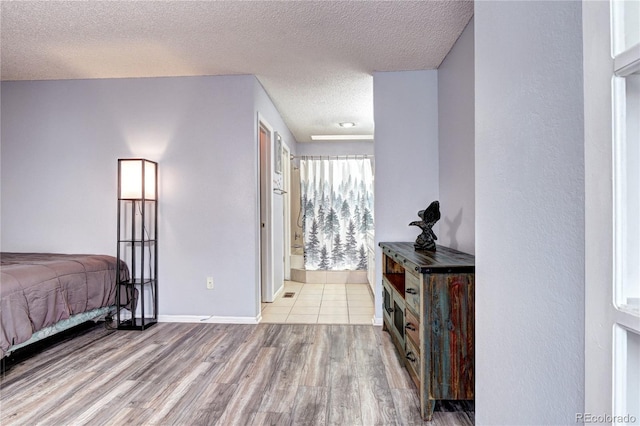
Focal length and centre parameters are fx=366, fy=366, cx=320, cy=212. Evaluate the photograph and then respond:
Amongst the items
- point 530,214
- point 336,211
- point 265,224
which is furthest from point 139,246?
point 530,214

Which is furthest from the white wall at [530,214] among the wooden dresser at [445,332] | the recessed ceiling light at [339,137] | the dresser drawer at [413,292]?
the recessed ceiling light at [339,137]

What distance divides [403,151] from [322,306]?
6.46 feet

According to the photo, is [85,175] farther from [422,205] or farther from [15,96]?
[422,205]

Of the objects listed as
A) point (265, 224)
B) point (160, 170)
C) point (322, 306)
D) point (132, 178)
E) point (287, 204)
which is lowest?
point (322, 306)

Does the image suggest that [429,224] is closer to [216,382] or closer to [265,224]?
[216,382]

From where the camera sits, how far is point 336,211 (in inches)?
236

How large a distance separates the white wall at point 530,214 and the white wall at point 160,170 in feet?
9.26

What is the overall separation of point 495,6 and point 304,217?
5232mm

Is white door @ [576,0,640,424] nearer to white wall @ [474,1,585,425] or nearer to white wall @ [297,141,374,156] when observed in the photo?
white wall @ [474,1,585,425]

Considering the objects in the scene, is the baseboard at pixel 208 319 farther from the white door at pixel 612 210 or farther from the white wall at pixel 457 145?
the white door at pixel 612 210

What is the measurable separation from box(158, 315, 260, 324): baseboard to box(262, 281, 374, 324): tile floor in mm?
175

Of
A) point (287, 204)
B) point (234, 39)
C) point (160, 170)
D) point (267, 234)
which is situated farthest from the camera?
point (287, 204)

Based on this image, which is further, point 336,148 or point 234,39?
point 336,148

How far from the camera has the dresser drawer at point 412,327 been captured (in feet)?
6.61
